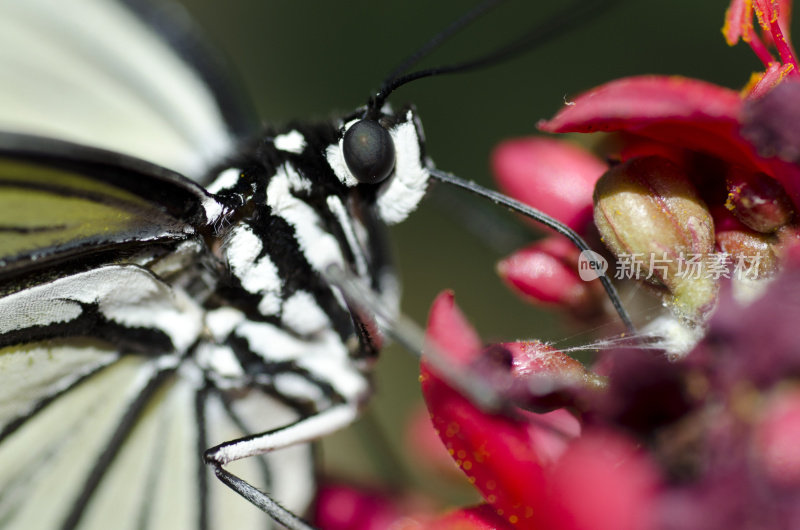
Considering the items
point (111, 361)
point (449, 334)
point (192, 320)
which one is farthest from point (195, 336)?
point (449, 334)

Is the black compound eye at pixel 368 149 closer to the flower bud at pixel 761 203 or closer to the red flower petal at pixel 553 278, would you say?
the red flower petal at pixel 553 278

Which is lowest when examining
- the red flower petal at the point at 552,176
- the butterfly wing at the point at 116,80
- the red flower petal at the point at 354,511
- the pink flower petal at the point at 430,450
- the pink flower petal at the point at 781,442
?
the pink flower petal at the point at 781,442

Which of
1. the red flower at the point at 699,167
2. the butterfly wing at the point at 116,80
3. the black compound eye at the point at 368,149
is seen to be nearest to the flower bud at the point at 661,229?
the red flower at the point at 699,167

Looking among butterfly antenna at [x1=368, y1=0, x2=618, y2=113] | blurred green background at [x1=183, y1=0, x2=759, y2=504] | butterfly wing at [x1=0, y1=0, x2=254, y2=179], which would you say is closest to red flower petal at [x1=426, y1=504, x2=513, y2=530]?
butterfly antenna at [x1=368, y1=0, x2=618, y2=113]

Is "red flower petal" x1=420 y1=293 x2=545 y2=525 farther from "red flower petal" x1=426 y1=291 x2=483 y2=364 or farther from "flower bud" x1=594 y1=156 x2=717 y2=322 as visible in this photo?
"flower bud" x1=594 y1=156 x2=717 y2=322

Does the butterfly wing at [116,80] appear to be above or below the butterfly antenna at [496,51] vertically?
above

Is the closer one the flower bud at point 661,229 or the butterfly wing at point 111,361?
the flower bud at point 661,229

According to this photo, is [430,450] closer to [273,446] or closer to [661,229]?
[273,446]
